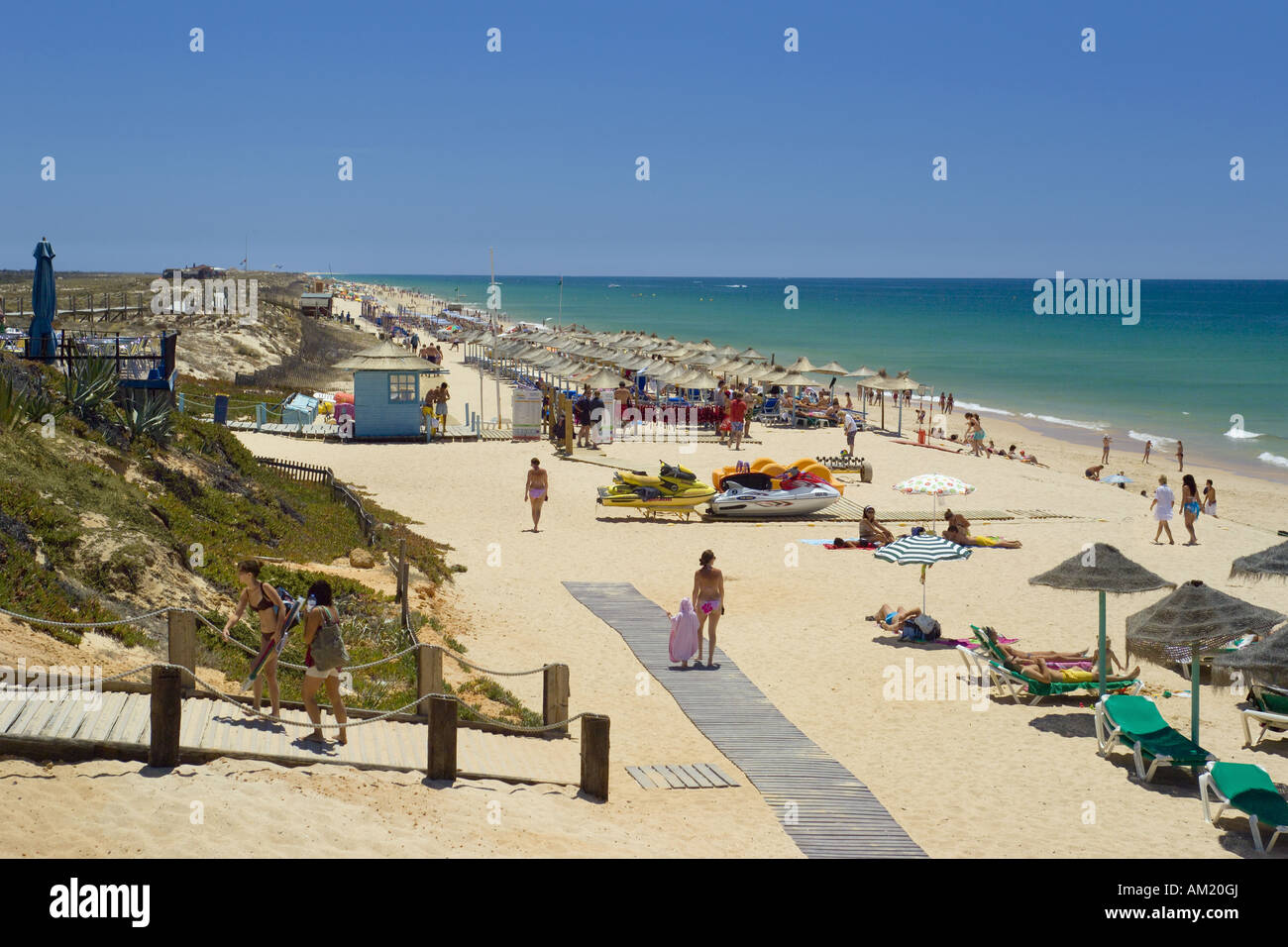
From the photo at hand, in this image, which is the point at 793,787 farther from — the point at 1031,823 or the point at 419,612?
the point at 419,612

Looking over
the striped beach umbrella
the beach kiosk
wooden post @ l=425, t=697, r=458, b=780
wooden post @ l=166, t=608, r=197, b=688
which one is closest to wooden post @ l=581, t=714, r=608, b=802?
wooden post @ l=425, t=697, r=458, b=780

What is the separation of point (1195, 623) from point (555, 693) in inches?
221

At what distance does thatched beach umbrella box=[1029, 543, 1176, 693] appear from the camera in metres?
11.2

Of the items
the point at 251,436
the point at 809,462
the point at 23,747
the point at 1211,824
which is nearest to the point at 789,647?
the point at 1211,824

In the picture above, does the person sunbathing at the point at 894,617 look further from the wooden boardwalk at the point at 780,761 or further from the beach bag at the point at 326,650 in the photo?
the beach bag at the point at 326,650

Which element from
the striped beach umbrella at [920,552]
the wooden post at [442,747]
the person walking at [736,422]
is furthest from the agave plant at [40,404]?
the person walking at [736,422]

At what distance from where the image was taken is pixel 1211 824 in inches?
339

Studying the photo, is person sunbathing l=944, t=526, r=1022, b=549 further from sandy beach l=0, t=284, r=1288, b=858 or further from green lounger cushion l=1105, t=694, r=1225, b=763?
green lounger cushion l=1105, t=694, r=1225, b=763

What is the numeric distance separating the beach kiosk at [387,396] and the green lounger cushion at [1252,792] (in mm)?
22176

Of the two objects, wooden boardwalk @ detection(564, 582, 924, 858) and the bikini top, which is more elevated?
the bikini top

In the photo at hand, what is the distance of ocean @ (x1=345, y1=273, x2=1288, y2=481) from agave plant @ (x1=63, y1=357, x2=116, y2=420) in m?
29.3

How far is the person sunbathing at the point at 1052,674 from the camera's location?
1150 centimetres

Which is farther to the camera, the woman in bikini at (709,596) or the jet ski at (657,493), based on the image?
the jet ski at (657,493)

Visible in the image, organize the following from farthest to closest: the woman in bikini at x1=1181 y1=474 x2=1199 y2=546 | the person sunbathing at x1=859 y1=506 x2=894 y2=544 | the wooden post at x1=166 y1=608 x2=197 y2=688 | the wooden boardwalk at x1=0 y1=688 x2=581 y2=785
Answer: the woman in bikini at x1=1181 y1=474 x2=1199 y2=546 → the person sunbathing at x1=859 y1=506 x2=894 y2=544 → the wooden post at x1=166 y1=608 x2=197 y2=688 → the wooden boardwalk at x1=0 y1=688 x2=581 y2=785
